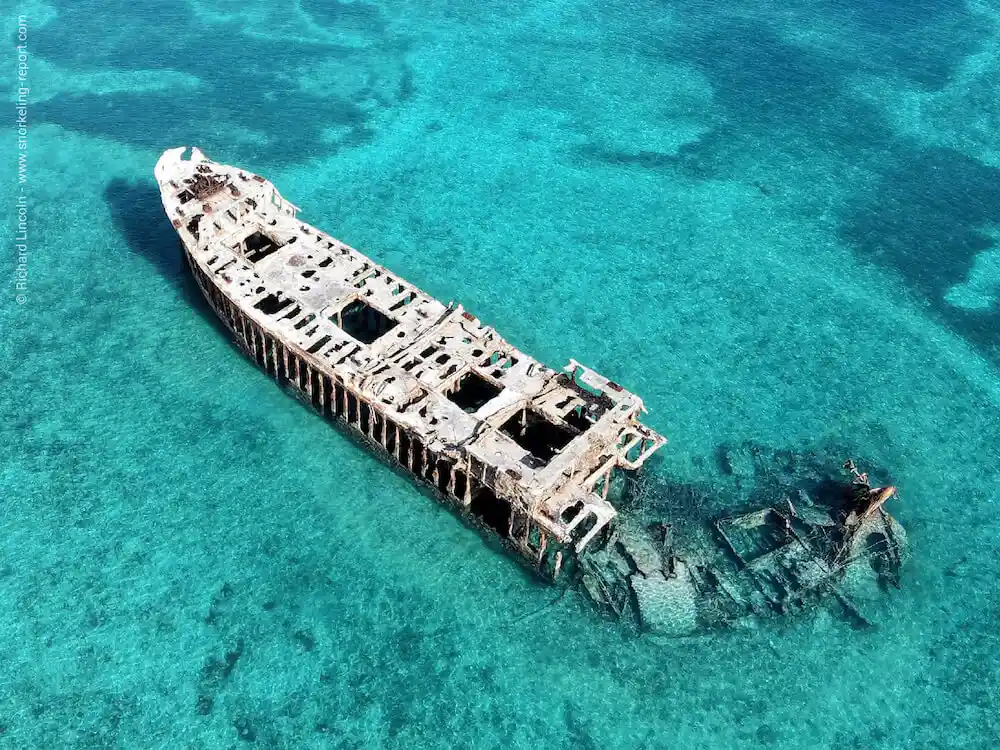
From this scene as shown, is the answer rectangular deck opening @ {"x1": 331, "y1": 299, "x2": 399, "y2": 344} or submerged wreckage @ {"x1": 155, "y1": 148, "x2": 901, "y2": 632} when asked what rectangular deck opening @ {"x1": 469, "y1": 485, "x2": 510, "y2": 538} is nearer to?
submerged wreckage @ {"x1": 155, "y1": 148, "x2": 901, "y2": 632}

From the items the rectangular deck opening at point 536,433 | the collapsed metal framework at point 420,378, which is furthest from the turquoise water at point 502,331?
the rectangular deck opening at point 536,433

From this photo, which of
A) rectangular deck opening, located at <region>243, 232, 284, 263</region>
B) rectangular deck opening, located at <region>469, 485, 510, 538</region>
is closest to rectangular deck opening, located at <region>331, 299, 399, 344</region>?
rectangular deck opening, located at <region>243, 232, 284, 263</region>

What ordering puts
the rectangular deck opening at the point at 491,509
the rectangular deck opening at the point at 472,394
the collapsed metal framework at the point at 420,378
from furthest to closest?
1. the rectangular deck opening at the point at 472,394
2. the rectangular deck opening at the point at 491,509
3. the collapsed metal framework at the point at 420,378

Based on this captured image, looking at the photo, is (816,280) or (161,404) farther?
(816,280)

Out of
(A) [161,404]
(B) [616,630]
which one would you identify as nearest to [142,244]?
(A) [161,404]

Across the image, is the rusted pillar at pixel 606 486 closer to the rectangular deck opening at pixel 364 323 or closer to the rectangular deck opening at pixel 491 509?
the rectangular deck opening at pixel 491 509

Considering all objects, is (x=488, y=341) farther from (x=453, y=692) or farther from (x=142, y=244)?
(x=142, y=244)

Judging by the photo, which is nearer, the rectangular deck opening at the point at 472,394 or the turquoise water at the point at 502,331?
the turquoise water at the point at 502,331
